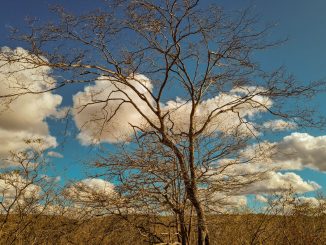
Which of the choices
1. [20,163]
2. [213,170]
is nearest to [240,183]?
[213,170]

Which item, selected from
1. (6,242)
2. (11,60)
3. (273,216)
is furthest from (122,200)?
(6,242)

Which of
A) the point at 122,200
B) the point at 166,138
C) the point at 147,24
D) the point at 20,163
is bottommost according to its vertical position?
the point at 122,200

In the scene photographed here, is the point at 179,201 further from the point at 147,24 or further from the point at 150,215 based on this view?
the point at 147,24

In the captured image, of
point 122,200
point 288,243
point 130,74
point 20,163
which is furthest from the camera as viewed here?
point 20,163

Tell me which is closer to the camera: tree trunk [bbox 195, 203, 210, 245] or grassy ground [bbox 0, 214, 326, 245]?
tree trunk [bbox 195, 203, 210, 245]

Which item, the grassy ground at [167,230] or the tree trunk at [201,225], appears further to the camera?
the grassy ground at [167,230]

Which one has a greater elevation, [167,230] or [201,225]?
[167,230]

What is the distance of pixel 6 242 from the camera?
1295 centimetres

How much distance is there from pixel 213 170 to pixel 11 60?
4603 millimetres

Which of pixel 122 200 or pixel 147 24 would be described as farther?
pixel 147 24

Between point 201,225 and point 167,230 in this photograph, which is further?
point 167,230

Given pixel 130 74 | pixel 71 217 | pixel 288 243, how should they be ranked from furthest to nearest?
pixel 288 243
pixel 130 74
pixel 71 217

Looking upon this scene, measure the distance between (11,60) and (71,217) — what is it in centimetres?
339

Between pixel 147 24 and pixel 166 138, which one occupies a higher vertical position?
pixel 147 24
